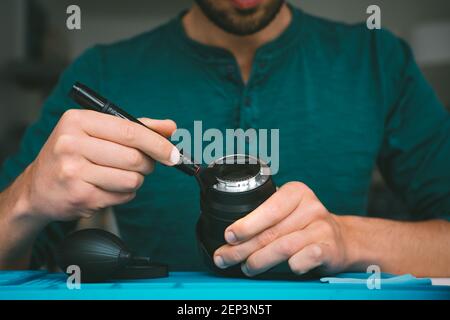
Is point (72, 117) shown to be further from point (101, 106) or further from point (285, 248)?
point (285, 248)

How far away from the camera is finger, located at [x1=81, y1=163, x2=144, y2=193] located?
52cm

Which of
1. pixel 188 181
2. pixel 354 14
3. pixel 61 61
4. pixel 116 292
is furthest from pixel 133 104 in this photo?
pixel 354 14

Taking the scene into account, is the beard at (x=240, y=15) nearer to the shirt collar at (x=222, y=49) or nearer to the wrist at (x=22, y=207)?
the shirt collar at (x=222, y=49)

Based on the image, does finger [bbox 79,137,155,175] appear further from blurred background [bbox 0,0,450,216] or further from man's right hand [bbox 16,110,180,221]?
blurred background [bbox 0,0,450,216]

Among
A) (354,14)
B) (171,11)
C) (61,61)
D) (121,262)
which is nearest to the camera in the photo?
(121,262)

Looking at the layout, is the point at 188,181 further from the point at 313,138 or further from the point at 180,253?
the point at 313,138

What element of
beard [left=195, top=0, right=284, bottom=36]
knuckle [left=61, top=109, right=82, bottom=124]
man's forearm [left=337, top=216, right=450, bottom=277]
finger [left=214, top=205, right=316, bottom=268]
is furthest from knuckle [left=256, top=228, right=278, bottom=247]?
beard [left=195, top=0, right=284, bottom=36]

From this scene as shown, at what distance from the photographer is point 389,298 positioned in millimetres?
361

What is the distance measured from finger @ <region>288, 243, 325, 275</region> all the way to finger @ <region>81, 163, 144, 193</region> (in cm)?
17

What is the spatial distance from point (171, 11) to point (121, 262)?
2.43 m

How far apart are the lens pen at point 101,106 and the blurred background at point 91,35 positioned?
1.47 metres

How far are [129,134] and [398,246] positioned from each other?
359 mm

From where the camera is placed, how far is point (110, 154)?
508mm

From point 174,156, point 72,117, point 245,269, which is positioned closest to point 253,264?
point 245,269
